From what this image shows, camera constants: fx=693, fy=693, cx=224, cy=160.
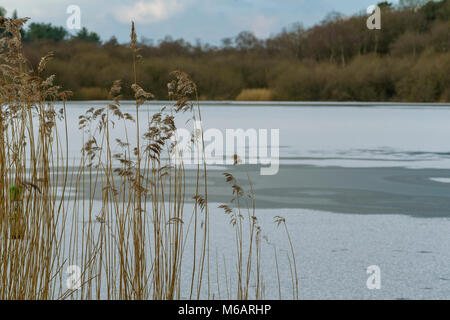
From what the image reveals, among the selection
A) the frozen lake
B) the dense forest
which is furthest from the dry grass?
the frozen lake

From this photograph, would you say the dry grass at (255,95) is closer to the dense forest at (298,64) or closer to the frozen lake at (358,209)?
the dense forest at (298,64)

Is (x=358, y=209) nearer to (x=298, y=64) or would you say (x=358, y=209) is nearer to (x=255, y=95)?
(x=255, y=95)

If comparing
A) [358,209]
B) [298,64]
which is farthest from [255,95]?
[358,209]

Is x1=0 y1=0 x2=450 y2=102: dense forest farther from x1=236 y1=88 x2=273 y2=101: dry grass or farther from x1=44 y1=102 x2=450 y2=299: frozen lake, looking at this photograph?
x1=44 y1=102 x2=450 y2=299: frozen lake

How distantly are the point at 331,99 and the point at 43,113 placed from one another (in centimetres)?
2317

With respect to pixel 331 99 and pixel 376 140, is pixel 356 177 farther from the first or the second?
pixel 331 99

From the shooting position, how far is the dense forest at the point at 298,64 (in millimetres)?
24297

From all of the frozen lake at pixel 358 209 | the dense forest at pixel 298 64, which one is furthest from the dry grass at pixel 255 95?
the frozen lake at pixel 358 209

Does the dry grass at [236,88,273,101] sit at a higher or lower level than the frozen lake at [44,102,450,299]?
higher

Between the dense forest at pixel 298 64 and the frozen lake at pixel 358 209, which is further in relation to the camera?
the dense forest at pixel 298 64

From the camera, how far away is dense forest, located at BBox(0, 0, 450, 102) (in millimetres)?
24297

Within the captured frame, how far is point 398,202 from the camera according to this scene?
529 centimetres

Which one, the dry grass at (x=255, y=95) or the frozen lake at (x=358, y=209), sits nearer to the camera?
the frozen lake at (x=358, y=209)

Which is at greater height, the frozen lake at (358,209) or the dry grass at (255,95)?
the dry grass at (255,95)
